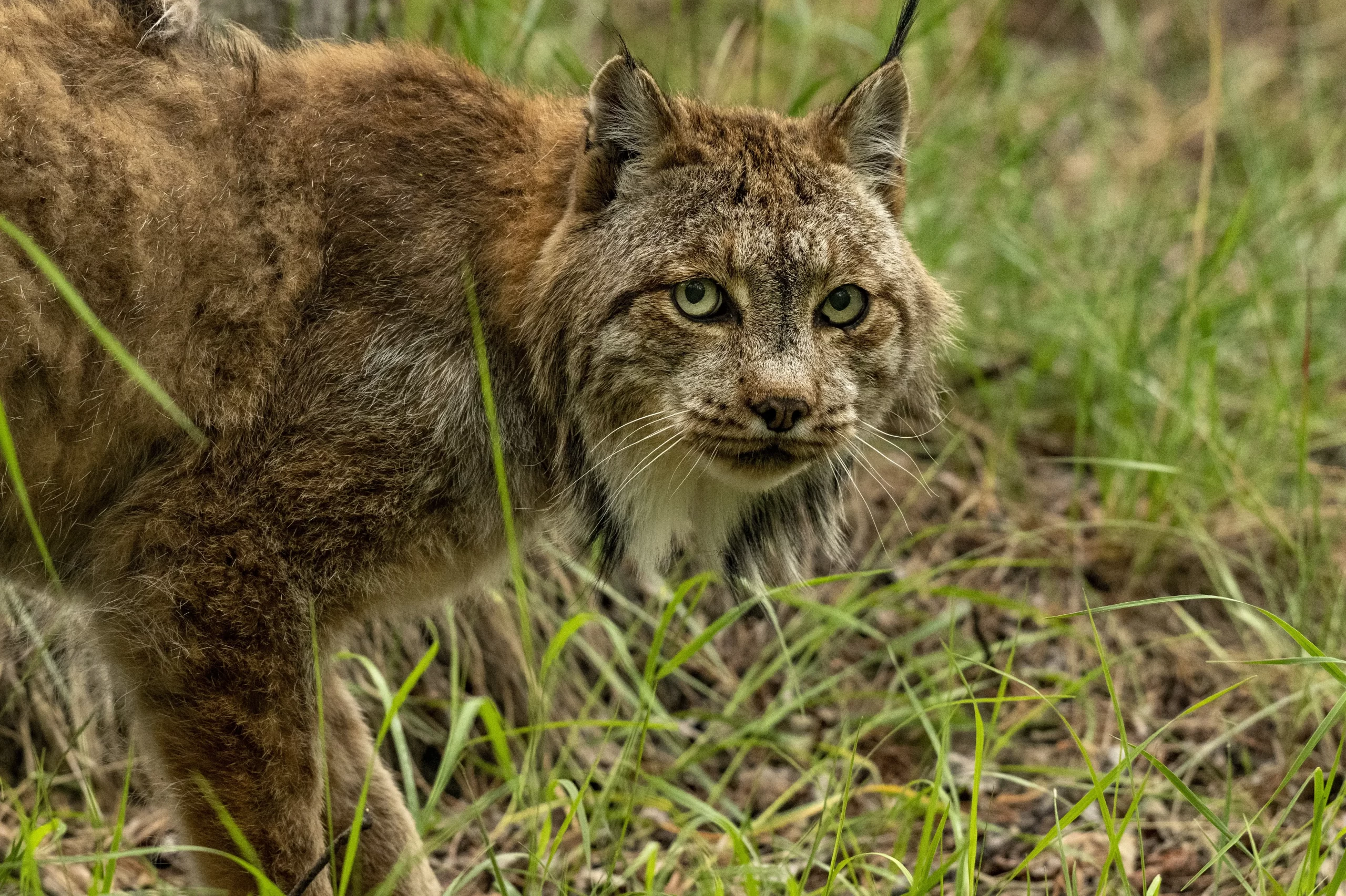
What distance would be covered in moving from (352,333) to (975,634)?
269cm

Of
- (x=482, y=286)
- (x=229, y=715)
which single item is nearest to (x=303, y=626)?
(x=229, y=715)

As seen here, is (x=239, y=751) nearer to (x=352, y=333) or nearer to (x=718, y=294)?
(x=352, y=333)

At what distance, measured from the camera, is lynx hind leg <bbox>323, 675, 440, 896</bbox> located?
143 inches

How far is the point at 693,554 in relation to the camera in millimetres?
4348

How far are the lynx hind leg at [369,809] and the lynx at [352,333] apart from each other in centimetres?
1

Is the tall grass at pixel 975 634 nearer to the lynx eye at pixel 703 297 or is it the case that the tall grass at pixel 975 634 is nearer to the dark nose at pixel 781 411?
the dark nose at pixel 781 411

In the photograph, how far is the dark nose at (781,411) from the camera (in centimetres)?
316

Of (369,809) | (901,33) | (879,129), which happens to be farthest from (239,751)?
(901,33)

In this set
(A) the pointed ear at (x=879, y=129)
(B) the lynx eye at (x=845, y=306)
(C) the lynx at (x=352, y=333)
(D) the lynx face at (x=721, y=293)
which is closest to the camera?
(C) the lynx at (x=352, y=333)

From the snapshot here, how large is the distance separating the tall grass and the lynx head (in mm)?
338

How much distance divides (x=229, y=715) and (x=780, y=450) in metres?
1.37

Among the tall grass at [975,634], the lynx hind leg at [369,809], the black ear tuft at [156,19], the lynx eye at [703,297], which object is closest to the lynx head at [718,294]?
the lynx eye at [703,297]

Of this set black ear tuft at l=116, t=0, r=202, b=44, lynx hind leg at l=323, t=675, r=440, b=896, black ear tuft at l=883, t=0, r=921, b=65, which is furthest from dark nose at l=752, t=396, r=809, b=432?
black ear tuft at l=116, t=0, r=202, b=44

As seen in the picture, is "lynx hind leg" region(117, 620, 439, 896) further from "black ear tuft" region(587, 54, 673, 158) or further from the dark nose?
"black ear tuft" region(587, 54, 673, 158)
